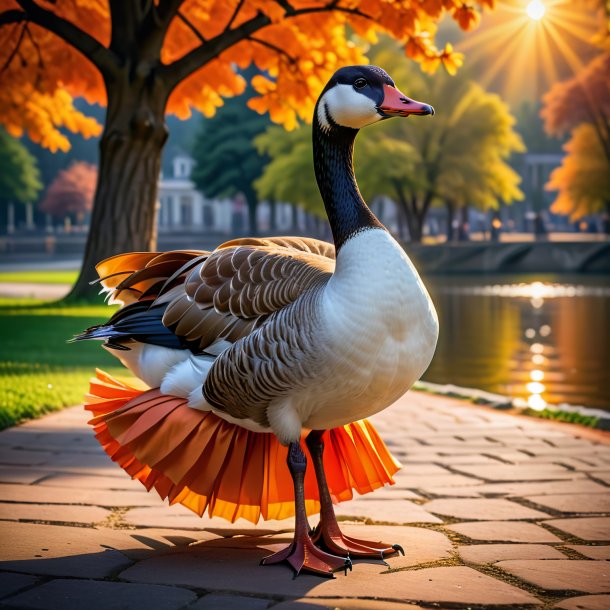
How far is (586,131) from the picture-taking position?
150 ft

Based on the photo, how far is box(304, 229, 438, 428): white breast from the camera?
3504mm

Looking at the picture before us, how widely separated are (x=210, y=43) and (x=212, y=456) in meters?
10.4

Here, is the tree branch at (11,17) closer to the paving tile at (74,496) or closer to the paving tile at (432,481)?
the paving tile at (74,496)

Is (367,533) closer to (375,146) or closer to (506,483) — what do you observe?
(506,483)

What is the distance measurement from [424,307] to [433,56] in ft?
29.8

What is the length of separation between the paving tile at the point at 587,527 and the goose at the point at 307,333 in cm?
95

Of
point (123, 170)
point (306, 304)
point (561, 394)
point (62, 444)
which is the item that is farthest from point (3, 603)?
point (123, 170)

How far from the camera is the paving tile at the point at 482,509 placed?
4.71 meters

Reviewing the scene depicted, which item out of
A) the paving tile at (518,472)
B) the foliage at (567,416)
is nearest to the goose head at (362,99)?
the paving tile at (518,472)

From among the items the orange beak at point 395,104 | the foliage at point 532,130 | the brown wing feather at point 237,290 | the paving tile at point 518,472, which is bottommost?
the paving tile at point 518,472

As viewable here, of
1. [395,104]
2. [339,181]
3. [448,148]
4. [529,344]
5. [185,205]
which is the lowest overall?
[529,344]

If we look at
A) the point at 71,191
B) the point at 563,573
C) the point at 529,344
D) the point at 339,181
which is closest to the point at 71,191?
the point at 71,191

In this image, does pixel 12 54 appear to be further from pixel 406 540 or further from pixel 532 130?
pixel 532 130

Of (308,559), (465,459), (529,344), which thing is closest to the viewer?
(308,559)
